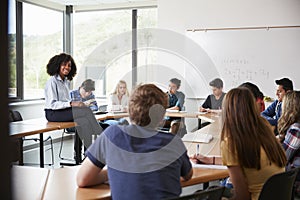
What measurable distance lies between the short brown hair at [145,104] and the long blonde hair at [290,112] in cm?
126

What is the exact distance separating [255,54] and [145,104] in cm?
397

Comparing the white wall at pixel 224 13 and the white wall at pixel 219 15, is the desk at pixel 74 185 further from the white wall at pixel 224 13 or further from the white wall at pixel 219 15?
the white wall at pixel 224 13

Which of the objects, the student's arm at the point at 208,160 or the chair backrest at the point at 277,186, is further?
the student's arm at the point at 208,160

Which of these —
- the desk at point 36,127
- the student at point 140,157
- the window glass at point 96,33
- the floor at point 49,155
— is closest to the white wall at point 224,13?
the window glass at point 96,33

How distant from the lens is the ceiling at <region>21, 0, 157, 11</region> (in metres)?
6.04

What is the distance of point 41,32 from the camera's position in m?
5.89

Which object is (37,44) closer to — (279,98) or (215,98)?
(215,98)

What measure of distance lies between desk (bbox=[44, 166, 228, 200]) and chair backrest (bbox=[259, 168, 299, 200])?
37 centimetres

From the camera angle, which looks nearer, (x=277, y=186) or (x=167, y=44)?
(x=277, y=186)

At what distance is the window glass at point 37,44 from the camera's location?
18.2 ft

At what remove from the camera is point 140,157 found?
1374 millimetres

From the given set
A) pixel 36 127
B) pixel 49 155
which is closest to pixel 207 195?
pixel 36 127

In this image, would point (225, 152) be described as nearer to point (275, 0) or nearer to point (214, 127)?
point (214, 127)

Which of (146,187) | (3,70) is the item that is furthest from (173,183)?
(3,70)
